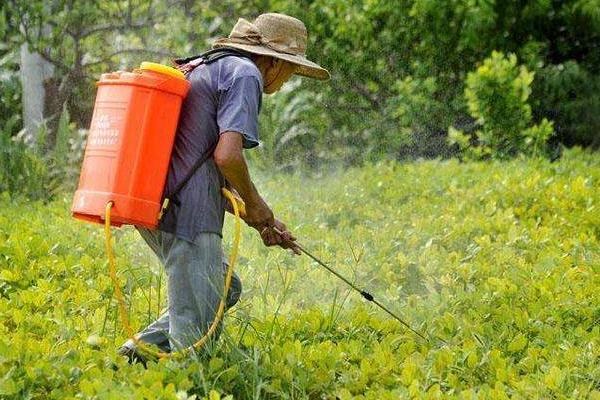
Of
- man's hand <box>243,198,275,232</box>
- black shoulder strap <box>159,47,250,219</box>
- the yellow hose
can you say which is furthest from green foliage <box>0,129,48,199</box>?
man's hand <box>243,198,275,232</box>

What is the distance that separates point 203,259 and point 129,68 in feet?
27.6

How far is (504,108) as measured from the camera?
11180 millimetres

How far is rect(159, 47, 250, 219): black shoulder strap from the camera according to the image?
397cm

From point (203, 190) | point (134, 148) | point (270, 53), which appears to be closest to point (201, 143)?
point (203, 190)

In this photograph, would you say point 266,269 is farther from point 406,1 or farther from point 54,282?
point 406,1

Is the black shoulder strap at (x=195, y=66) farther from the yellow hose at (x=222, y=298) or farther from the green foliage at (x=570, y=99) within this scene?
the green foliage at (x=570, y=99)

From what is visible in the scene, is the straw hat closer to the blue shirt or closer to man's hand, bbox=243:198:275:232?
the blue shirt

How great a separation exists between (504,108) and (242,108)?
25.6 ft

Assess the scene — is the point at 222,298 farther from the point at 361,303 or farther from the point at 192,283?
the point at 361,303

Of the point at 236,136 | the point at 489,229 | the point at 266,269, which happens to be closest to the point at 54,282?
the point at 266,269

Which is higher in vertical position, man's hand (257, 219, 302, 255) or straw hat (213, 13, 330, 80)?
straw hat (213, 13, 330, 80)

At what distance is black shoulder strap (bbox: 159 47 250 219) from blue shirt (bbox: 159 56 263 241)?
0.02 metres

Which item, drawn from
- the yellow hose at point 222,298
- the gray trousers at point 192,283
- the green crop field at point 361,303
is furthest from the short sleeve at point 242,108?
the green crop field at point 361,303

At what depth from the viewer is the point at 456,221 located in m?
7.70
